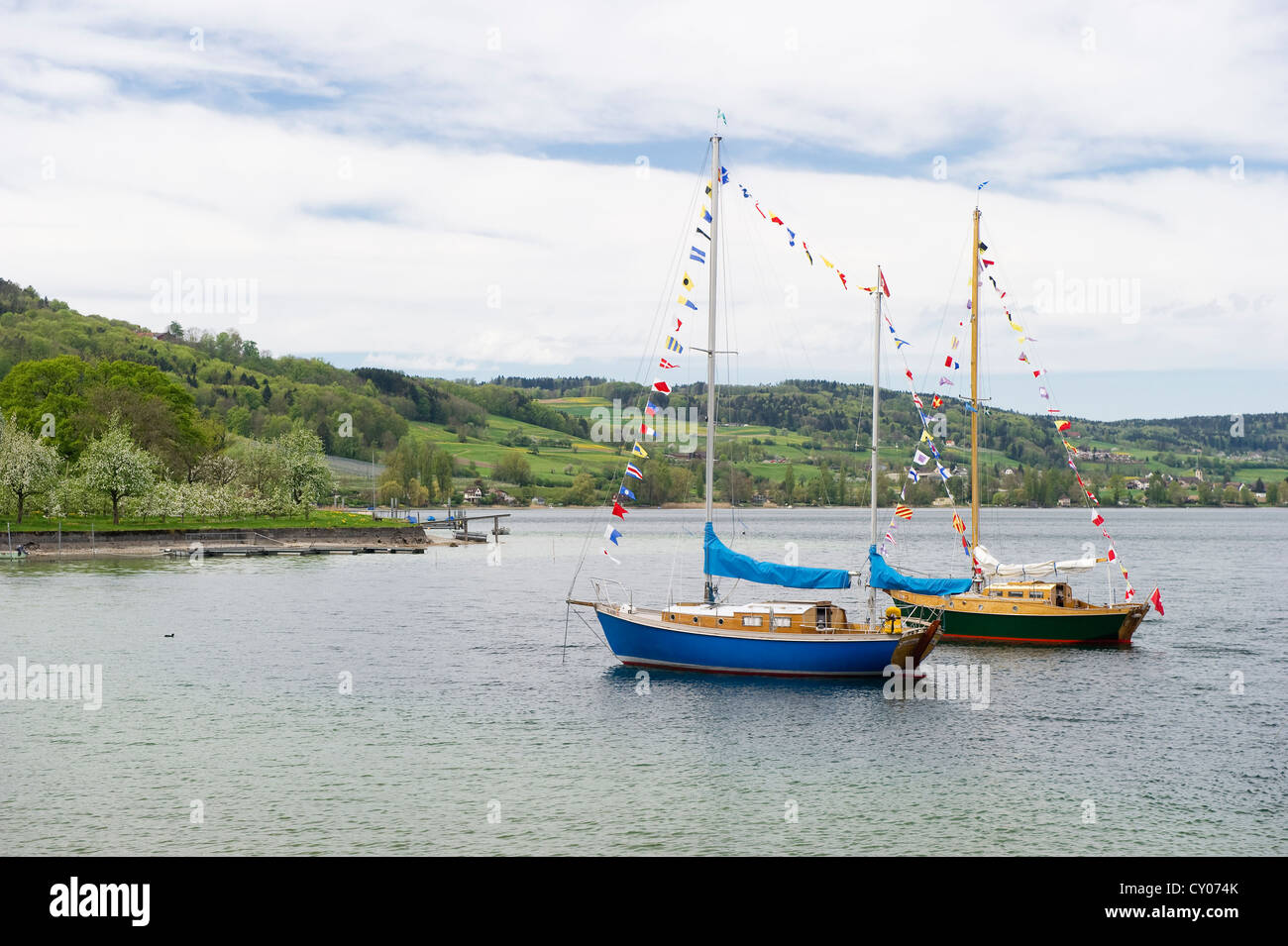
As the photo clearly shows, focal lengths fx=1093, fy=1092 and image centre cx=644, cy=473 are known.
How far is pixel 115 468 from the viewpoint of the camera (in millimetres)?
104938

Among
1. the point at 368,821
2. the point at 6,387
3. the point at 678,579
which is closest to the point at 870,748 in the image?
the point at 368,821

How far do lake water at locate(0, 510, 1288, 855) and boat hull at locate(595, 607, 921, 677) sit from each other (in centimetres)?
64

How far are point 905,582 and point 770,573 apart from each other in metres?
5.40

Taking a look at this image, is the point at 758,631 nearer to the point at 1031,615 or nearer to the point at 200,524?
the point at 1031,615

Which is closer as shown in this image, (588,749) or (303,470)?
(588,749)

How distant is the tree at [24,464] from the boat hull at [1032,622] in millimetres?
85808

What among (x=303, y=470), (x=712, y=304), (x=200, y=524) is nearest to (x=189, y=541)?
(x=200, y=524)

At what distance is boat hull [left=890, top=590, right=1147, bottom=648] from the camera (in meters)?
51.1

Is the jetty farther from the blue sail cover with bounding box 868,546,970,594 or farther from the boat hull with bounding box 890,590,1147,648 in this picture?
the blue sail cover with bounding box 868,546,970,594

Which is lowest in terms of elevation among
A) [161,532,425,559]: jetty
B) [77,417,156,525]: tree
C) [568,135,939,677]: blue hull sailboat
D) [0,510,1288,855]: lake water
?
[0,510,1288,855]: lake water

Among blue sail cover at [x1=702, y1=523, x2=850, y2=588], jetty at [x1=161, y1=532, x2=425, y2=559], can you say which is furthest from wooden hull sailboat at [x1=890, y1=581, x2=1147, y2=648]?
jetty at [x1=161, y1=532, x2=425, y2=559]

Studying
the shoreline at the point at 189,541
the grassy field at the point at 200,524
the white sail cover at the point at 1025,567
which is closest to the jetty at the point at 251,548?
the shoreline at the point at 189,541
